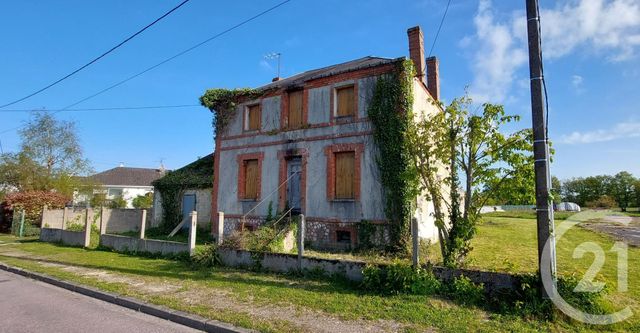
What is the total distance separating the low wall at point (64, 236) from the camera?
52.4ft

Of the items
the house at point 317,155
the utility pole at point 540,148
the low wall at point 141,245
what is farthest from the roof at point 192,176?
the utility pole at point 540,148

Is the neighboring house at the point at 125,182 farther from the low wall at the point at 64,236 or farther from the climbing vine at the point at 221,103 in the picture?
the climbing vine at the point at 221,103

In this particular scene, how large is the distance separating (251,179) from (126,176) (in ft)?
137

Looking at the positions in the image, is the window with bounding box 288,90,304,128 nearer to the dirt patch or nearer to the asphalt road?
the asphalt road

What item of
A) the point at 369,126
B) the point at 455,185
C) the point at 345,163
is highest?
the point at 369,126

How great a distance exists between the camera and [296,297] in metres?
7.13

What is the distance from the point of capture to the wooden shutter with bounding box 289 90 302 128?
52.2ft

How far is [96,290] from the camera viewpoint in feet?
26.4

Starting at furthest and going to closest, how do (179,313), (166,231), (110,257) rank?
1. (166,231)
2. (110,257)
3. (179,313)

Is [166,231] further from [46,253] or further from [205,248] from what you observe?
[205,248]

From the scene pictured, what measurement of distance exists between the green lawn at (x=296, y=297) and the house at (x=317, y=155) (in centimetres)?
477

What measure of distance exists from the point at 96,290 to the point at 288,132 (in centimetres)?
965

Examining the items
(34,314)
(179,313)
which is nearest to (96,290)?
(34,314)

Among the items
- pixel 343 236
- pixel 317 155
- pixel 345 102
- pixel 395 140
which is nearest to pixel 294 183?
pixel 317 155
